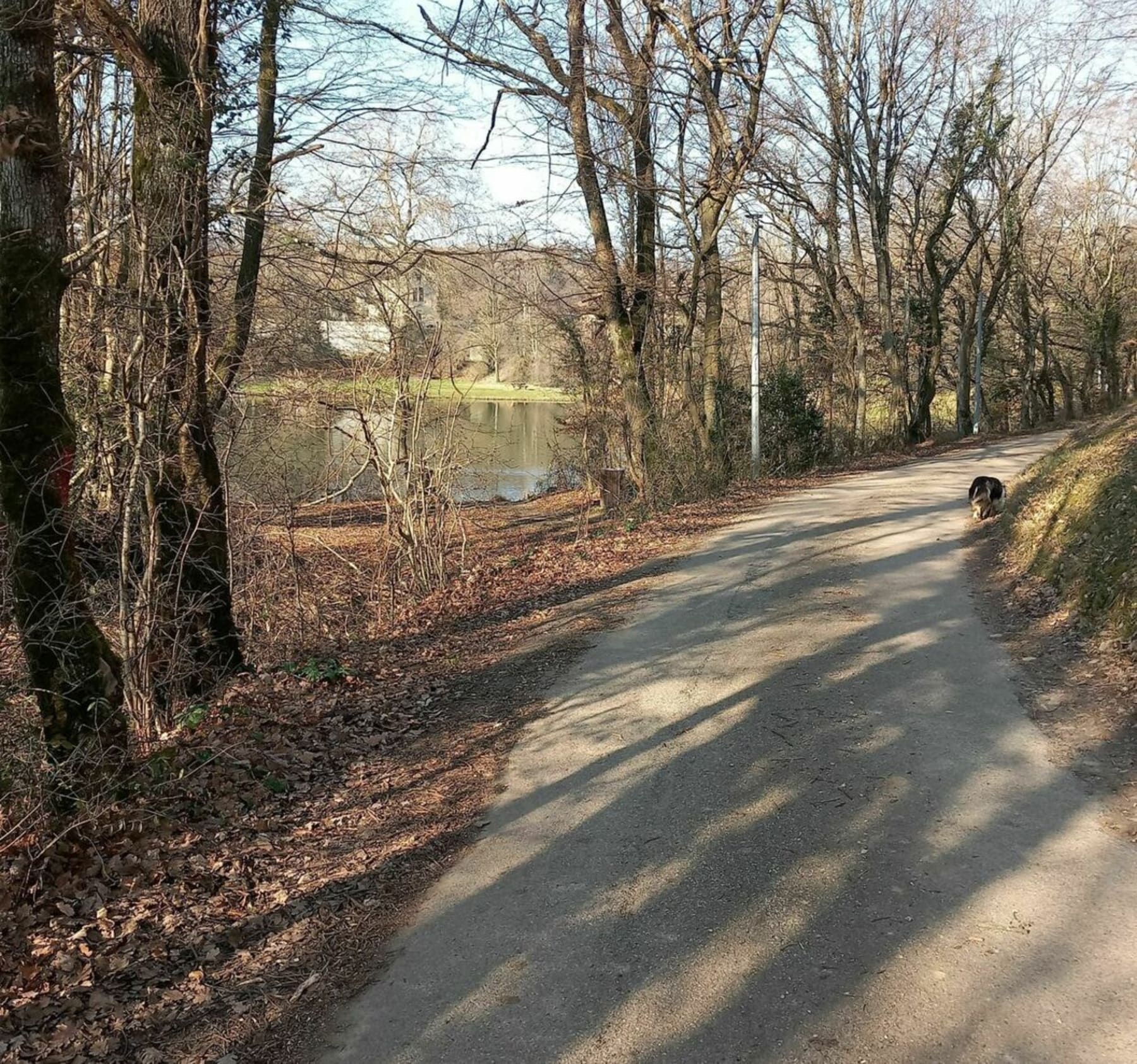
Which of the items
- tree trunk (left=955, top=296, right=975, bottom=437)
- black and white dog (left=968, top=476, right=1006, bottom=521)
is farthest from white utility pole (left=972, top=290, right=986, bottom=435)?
black and white dog (left=968, top=476, right=1006, bottom=521)

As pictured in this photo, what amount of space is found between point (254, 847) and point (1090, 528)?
7.54m

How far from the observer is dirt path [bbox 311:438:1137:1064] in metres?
3.08

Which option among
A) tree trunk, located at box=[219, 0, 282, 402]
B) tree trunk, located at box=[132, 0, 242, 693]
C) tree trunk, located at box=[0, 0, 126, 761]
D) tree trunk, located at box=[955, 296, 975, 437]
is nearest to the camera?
tree trunk, located at box=[0, 0, 126, 761]

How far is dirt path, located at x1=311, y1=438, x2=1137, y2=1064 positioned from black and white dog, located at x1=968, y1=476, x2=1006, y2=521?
5468 mm

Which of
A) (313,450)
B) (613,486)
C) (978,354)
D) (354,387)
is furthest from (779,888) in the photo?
(978,354)

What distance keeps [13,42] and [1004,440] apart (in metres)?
27.9

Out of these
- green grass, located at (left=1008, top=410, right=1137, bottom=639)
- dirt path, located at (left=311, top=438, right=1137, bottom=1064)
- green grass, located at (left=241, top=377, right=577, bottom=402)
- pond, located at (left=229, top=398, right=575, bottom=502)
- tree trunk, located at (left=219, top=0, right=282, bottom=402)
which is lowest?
dirt path, located at (left=311, top=438, right=1137, bottom=1064)

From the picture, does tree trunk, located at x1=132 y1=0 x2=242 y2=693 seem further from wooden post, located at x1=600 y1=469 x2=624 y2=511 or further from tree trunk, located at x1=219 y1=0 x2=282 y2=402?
wooden post, located at x1=600 y1=469 x2=624 y2=511

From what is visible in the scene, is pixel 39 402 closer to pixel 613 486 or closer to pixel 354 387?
pixel 354 387

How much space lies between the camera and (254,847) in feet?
15.1

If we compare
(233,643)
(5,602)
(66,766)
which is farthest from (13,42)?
(233,643)

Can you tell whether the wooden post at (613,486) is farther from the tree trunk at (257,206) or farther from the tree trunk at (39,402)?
the tree trunk at (39,402)

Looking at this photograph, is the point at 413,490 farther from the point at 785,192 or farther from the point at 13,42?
the point at 785,192

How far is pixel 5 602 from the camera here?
4816mm
